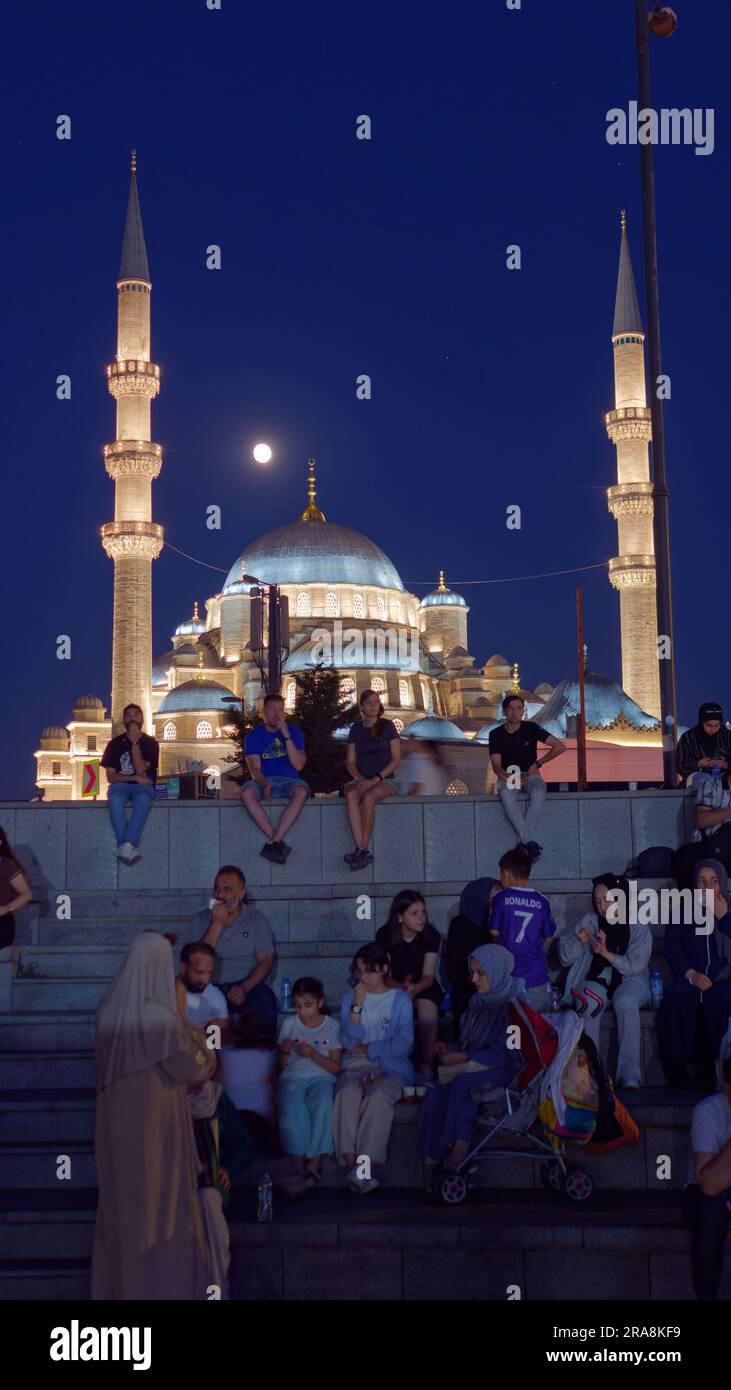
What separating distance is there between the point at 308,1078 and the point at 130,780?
4118mm

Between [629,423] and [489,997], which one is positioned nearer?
[489,997]

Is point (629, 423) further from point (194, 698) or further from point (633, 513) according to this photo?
point (194, 698)

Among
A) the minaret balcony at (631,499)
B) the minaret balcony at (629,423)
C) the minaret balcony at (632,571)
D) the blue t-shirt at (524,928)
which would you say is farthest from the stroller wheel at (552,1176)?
the minaret balcony at (629,423)

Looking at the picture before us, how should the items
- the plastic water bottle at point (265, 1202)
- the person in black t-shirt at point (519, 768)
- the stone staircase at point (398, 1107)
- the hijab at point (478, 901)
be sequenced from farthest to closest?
the person in black t-shirt at point (519, 768)
the hijab at point (478, 901)
the plastic water bottle at point (265, 1202)
the stone staircase at point (398, 1107)

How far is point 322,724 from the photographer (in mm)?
40469

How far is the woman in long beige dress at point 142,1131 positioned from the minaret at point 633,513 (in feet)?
148

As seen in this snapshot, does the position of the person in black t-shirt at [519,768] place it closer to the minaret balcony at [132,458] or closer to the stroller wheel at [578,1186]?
the stroller wheel at [578,1186]

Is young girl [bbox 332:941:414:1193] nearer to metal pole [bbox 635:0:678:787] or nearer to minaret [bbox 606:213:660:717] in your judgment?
metal pole [bbox 635:0:678:787]

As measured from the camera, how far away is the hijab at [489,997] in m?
6.77

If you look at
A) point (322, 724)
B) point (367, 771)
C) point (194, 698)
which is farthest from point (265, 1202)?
point (194, 698)
